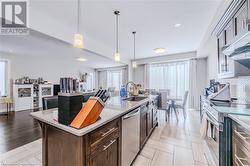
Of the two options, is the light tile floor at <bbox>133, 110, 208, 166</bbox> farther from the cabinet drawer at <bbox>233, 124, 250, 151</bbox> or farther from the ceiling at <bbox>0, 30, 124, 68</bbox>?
the ceiling at <bbox>0, 30, 124, 68</bbox>

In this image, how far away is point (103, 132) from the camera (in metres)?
1.16

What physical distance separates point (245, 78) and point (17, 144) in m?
4.32

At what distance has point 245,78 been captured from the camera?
201cm

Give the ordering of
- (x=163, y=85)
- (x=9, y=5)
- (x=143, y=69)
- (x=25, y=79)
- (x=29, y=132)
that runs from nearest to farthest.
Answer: (x=9, y=5) < (x=29, y=132) < (x=25, y=79) < (x=163, y=85) < (x=143, y=69)

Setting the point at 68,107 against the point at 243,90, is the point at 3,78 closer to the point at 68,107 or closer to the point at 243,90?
the point at 68,107

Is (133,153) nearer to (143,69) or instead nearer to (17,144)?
(17,144)

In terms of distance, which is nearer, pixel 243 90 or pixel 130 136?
pixel 130 136

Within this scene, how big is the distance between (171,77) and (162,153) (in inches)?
190

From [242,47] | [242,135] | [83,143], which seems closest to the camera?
[83,143]

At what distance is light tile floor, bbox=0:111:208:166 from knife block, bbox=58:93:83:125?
138 cm

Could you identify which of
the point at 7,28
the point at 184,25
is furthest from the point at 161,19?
the point at 7,28

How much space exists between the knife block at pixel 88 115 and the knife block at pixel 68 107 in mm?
48

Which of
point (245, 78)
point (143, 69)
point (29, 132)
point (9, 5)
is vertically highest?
point (9, 5)
